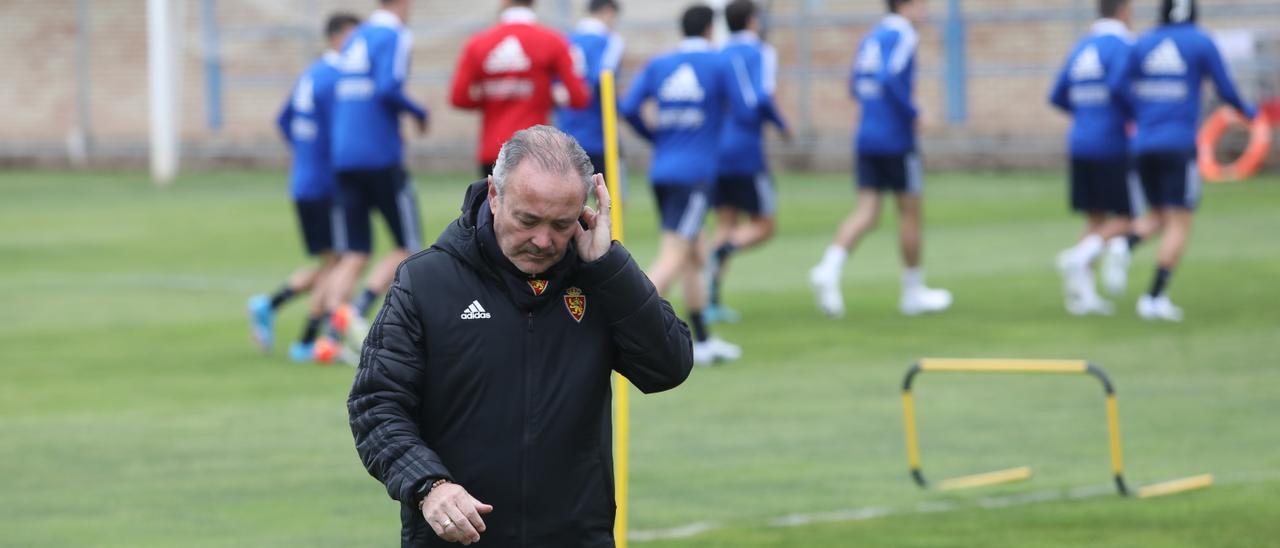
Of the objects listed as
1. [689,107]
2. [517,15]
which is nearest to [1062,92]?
[689,107]

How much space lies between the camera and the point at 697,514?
26.4ft

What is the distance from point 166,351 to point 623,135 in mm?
18113

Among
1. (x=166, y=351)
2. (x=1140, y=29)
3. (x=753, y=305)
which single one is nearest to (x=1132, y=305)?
(x=753, y=305)

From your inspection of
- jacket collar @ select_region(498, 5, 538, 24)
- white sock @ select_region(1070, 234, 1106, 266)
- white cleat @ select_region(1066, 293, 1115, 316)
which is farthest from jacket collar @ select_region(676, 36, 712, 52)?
white cleat @ select_region(1066, 293, 1115, 316)

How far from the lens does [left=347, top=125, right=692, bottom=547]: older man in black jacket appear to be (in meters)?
4.30

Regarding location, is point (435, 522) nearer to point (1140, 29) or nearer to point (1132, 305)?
point (1132, 305)

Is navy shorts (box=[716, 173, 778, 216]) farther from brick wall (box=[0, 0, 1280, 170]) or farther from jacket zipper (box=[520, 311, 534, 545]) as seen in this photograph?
brick wall (box=[0, 0, 1280, 170])

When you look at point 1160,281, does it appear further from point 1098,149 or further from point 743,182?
point 743,182

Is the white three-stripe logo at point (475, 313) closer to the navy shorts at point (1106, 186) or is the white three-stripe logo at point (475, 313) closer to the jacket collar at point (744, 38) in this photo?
the jacket collar at point (744, 38)

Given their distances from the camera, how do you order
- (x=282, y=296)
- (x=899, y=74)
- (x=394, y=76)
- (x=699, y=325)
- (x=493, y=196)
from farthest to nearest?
(x=899, y=74) → (x=282, y=296) → (x=394, y=76) → (x=699, y=325) → (x=493, y=196)

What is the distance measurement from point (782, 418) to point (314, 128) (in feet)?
14.0

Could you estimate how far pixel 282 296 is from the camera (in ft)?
43.3

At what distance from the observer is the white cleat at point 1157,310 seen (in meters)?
13.6

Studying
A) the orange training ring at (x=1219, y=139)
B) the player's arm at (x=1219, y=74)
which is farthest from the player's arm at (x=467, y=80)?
the orange training ring at (x=1219, y=139)
